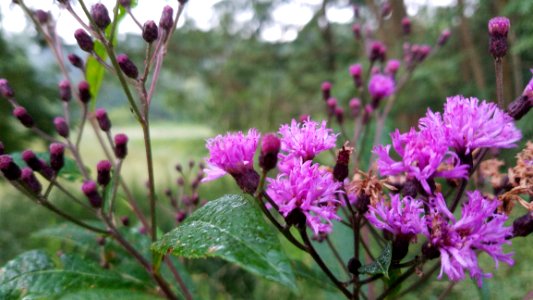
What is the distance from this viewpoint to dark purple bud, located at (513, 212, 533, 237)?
0.60 meters

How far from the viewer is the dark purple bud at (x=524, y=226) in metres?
A: 0.60

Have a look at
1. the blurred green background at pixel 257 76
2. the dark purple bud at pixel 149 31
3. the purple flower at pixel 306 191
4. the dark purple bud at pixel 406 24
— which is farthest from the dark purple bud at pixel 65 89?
the dark purple bud at pixel 406 24

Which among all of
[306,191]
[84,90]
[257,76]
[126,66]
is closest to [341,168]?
[306,191]

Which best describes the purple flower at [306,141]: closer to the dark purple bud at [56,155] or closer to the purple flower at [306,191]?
the purple flower at [306,191]

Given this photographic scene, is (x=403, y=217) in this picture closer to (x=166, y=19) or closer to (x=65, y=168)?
(x=166, y=19)

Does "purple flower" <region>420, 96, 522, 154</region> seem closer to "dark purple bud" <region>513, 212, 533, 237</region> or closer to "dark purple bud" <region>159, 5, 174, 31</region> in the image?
"dark purple bud" <region>513, 212, 533, 237</region>

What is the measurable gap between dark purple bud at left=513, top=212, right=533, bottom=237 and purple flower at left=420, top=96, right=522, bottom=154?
11cm

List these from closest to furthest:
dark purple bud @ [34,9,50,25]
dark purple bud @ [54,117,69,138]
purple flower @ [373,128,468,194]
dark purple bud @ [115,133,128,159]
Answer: purple flower @ [373,128,468,194]
dark purple bud @ [115,133,128,159]
dark purple bud @ [54,117,69,138]
dark purple bud @ [34,9,50,25]

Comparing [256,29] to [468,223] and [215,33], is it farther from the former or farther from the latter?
[468,223]

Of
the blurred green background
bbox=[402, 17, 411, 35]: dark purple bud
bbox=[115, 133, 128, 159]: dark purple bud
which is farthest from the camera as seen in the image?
the blurred green background

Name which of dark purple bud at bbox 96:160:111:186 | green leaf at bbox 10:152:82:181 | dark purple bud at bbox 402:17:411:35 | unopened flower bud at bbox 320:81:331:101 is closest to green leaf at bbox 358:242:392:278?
dark purple bud at bbox 96:160:111:186

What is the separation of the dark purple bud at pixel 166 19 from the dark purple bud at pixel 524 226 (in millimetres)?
682

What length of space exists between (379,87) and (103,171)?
809mm

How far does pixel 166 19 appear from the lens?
2.83 feet
